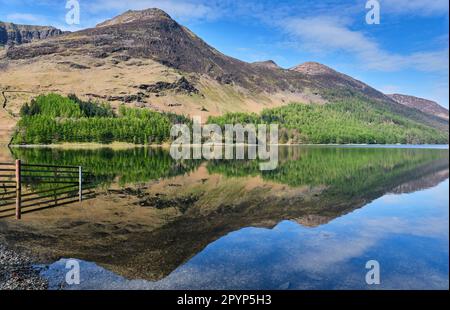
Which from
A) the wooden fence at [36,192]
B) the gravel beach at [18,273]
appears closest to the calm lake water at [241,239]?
the gravel beach at [18,273]

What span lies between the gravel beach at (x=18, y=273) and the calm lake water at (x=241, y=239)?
0.62m

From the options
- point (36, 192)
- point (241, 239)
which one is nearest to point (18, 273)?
point (241, 239)

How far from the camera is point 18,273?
18391 mm

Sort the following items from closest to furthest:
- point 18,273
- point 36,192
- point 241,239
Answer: point 18,273, point 241,239, point 36,192

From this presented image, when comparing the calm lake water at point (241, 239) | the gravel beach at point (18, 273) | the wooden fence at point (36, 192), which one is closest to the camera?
the gravel beach at point (18, 273)

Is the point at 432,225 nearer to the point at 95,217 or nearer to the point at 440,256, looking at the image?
the point at 440,256

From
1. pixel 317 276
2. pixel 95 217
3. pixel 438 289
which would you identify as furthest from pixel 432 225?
pixel 95 217

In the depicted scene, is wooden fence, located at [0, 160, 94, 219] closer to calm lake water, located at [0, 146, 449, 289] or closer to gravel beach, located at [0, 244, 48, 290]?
calm lake water, located at [0, 146, 449, 289]

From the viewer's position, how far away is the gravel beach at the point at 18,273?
1686cm

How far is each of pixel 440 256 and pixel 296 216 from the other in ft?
42.8

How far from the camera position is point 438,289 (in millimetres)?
17781

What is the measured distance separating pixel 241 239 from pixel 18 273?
13.7 meters

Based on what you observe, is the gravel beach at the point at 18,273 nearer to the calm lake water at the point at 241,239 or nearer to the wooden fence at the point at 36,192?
the calm lake water at the point at 241,239

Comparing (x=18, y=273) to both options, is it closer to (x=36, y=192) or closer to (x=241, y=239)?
(x=241, y=239)
